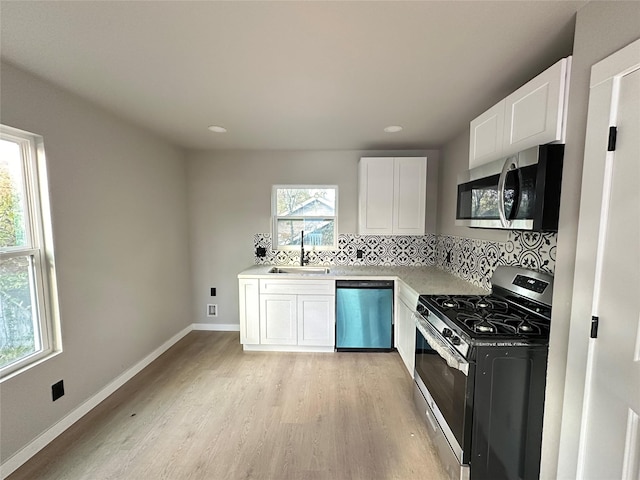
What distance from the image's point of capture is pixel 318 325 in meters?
3.05

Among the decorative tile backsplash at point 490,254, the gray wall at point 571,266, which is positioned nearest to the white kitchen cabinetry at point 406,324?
the decorative tile backsplash at point 490,254

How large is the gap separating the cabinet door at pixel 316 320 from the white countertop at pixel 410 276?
27cm

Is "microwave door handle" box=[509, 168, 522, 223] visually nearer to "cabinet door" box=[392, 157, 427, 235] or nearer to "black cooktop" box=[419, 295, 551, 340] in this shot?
"black cooktop" box=[419, 295, 551, 340]

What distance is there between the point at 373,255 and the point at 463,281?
1149mm

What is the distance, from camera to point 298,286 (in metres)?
3.03

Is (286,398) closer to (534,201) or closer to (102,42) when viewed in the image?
(534,201)

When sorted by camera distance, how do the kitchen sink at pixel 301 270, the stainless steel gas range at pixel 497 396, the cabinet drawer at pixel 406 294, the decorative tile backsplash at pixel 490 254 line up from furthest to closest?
the kitchen sink at pixel 301 270
the cabinet drawer at pixel 406 294
the decorative tile backsplash at pixel 490 254
the stainless steel gas range at pixel 497 396

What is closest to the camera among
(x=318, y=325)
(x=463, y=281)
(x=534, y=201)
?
(x=534, y=201)

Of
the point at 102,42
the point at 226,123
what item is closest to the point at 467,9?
the point at 102,42

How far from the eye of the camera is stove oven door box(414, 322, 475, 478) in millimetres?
1384

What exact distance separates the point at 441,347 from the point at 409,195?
2004 millimetres

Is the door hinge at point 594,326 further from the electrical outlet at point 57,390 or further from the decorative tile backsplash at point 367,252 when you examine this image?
the electrical outlet at point 57,390

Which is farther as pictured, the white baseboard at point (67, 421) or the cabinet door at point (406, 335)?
the cabinet door at point (406, 335)

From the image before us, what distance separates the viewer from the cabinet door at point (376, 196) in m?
3.17
